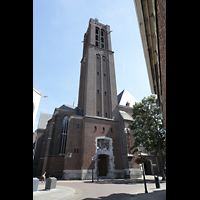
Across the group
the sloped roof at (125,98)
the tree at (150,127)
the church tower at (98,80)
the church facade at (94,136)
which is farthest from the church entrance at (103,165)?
the sloped roof at (125,98)

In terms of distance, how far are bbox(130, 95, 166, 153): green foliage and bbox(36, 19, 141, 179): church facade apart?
17.0 ft

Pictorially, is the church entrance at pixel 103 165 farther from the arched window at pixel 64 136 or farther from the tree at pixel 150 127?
the arched window at pixel 64 136

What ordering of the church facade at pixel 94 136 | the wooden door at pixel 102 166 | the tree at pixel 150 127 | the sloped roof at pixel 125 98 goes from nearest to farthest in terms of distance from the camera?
the tree at pixel 150 127 → the church facade at pixel 94 136 → the wooden door at pixel 102 166 → the sloped roof at pixel 125 98

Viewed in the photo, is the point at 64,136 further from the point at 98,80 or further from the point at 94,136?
the point at 98,80

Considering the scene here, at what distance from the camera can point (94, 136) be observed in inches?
1024

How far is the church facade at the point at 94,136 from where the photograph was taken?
24.2m

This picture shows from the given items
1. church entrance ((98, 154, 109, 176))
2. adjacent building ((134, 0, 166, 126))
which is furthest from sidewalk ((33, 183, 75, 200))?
church entrance ((98, 154, 109, 176))

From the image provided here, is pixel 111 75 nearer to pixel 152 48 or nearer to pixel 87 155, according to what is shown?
pixel 87 155

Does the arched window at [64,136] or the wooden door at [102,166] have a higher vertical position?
the arched window at [64,136]
